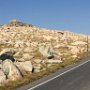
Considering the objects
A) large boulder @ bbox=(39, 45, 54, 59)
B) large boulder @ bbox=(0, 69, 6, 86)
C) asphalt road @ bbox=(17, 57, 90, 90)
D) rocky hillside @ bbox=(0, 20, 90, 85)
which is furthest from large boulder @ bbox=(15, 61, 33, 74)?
large boulder @ bbox=(39, 45, 54, 59)

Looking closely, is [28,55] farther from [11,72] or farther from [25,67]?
[11,72]

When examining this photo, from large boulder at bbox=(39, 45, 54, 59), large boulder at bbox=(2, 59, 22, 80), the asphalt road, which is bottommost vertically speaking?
the asphalt road

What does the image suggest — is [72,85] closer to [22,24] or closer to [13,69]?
[13,69]

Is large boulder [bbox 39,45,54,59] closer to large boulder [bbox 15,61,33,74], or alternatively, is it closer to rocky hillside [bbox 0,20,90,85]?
rocky hillside [bbox 0,20,90,85]

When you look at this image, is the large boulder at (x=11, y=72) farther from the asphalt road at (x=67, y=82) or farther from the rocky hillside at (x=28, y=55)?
the asphalt road at (x=67, y=82)

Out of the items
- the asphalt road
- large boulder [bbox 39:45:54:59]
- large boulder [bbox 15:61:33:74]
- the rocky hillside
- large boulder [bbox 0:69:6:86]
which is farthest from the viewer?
large boulder [bbox 39:45:54:59]

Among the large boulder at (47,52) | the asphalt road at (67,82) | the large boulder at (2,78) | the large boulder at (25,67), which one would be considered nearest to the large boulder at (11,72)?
the large boulder at (2,78)

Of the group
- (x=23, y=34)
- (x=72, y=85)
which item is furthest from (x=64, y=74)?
(x=23, y=34)

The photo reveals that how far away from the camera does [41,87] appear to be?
746 inches

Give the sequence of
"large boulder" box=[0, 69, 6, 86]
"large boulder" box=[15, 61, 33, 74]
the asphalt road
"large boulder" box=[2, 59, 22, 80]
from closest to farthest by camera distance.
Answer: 1. the asphalt road
2. "large boulder" box=[0, 69, 6, 86]
3. "large boulder" box=[2, 59, 22, 80]
4. "large boulder" box=[15, 61, 33, 74]

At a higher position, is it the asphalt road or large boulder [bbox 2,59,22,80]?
large boulder [bbox 2,59,22,80]

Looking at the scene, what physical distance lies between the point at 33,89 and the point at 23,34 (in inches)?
2330

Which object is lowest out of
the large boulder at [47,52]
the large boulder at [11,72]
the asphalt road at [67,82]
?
the asphalt road at [67,82]

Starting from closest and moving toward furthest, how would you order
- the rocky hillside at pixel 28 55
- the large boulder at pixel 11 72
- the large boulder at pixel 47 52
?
the large boulder at pixel 11 72
the rocky hillside at pixel 28 55
the large boulder at pixel 47 52
